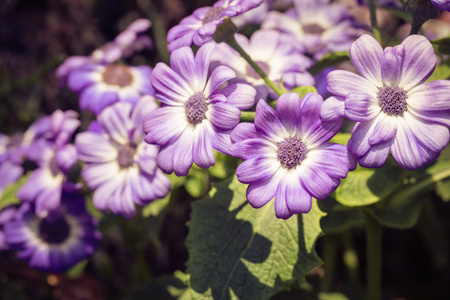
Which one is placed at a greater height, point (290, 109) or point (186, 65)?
point (186, 65)

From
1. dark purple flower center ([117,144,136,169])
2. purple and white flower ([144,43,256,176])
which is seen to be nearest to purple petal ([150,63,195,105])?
purple and white flower ([144,43,256,176])

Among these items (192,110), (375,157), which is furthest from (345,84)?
(192,110)

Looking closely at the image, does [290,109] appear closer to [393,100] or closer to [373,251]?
[393,100]

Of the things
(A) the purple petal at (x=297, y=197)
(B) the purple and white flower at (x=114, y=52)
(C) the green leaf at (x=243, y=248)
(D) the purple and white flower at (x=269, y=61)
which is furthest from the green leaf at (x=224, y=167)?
(B) the purple and white flower at (x=114, y=52)

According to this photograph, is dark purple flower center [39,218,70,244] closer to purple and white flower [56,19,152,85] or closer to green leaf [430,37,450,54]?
purple and white flower [56,19,152,85]

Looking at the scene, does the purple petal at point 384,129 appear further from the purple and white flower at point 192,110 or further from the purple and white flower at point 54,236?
the purple and white flower at point 54,236
